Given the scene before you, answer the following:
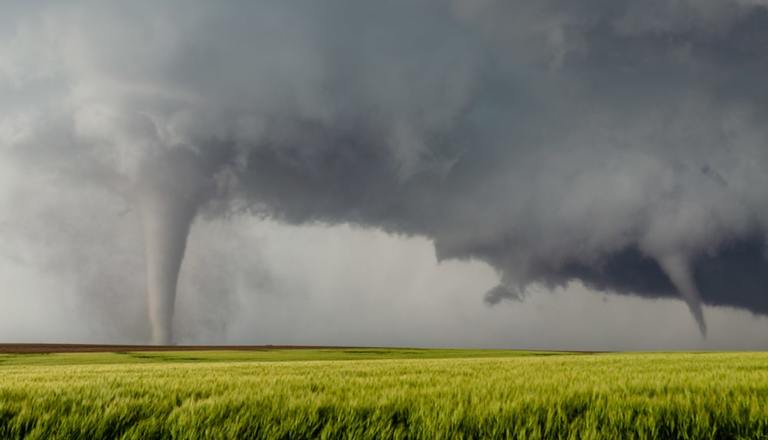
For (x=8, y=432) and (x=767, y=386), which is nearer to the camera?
(x=8, y=432)

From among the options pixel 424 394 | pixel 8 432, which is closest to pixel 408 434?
pixel 424 394

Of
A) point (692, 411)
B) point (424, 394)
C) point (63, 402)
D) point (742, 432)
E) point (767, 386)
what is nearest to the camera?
point (742, 432)

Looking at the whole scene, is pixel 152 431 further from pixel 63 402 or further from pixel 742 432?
pixel 742 432

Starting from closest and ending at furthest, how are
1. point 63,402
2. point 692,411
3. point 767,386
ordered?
point 692,411 < point 63,402 < point 767,386

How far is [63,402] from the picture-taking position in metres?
5.11

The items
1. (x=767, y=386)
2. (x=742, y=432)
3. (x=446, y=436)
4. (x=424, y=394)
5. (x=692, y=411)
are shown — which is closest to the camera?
(x=446, y=436)

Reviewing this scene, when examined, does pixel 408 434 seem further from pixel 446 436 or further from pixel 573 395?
pixel 573 395

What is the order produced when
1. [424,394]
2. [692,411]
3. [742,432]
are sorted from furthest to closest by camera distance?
[424,394], [692,411], [742,432]

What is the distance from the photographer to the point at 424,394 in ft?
19.0

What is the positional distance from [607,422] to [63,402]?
5240mm

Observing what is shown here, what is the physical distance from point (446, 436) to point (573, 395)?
249cm

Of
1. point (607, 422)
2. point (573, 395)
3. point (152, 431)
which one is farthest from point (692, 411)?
point (152, 431)

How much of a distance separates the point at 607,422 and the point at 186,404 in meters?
3.93

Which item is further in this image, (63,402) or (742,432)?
(63,402)
